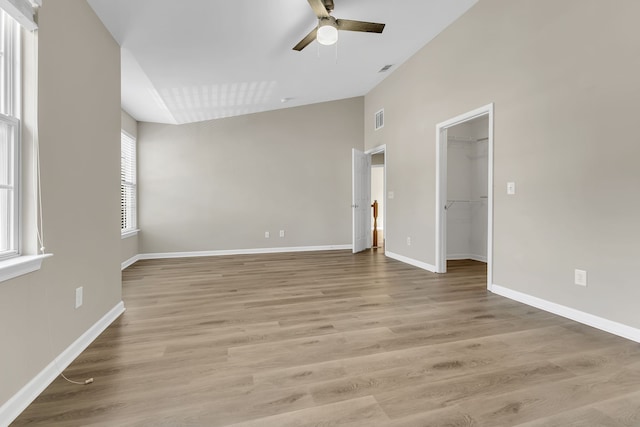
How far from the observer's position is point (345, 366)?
72.1 inches

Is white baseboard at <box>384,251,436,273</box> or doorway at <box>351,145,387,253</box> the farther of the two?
doorway at <box>351,145,387,253</box>

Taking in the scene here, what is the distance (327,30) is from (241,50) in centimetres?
118

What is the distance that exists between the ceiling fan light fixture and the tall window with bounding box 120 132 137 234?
380 centimetres

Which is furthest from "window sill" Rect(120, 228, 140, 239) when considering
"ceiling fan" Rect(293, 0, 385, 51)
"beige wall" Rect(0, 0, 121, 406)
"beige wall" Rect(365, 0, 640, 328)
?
"beige wall" Rect(365, 0, 640, 328)

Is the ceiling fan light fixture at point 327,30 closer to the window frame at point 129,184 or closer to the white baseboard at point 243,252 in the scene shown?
the window frame at point 129,184

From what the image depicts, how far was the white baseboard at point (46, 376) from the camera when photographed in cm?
138

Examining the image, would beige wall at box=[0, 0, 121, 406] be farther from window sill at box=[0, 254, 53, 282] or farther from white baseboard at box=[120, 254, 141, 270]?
white baseboard at box=[120, 254, 141, 270]

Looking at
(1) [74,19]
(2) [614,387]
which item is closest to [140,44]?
(1) [74,19]

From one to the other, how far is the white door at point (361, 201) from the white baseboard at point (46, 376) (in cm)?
427

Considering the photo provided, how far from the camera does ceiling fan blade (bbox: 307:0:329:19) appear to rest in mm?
2460

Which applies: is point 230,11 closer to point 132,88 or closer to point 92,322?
point 132,88

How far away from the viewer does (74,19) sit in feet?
6.62

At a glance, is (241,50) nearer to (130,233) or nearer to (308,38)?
(308,38)

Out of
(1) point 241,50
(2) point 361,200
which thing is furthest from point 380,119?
(1) point 241,50
